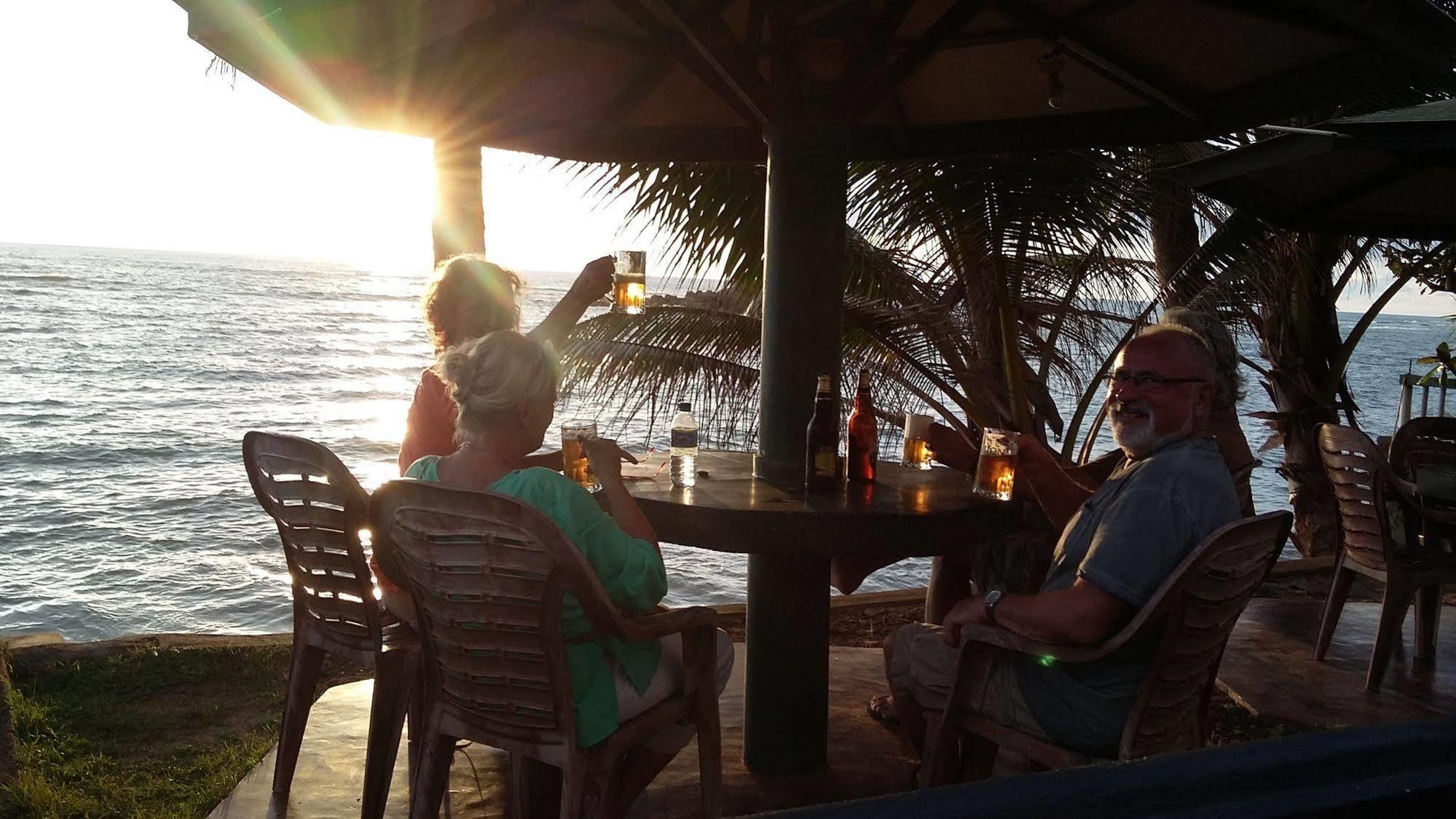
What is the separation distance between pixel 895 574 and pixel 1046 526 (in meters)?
6.94

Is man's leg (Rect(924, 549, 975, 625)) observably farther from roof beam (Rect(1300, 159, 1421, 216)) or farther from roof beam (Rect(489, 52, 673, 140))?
roof beam (Rect(1300, 159, 1421, 216))

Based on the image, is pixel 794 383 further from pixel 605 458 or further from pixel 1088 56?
pixel 1088 56

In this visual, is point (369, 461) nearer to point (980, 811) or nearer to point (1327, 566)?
point (1327, 566)

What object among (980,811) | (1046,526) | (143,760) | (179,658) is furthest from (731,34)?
(179,658)

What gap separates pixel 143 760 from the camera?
4508 millimetres

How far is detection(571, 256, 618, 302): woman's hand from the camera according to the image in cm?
430

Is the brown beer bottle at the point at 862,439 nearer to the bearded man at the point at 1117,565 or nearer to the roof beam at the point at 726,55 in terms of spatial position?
the bearded man at the point at 1117,565

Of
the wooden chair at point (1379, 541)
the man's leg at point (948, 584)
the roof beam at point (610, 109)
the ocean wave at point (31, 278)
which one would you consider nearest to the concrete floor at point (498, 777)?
the man's leg at point (948, 584)

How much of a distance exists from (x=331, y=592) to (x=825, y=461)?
149 cm

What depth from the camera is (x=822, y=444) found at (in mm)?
3375

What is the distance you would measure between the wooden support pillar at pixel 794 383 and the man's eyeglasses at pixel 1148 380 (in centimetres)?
91

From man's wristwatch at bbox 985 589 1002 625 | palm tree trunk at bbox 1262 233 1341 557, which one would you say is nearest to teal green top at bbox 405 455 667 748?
man's wristwatch at bbox 985 589 1002 625

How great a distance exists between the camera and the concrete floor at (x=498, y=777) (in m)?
3.48

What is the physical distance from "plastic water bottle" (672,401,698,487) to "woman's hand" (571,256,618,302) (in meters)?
A: 0.67
